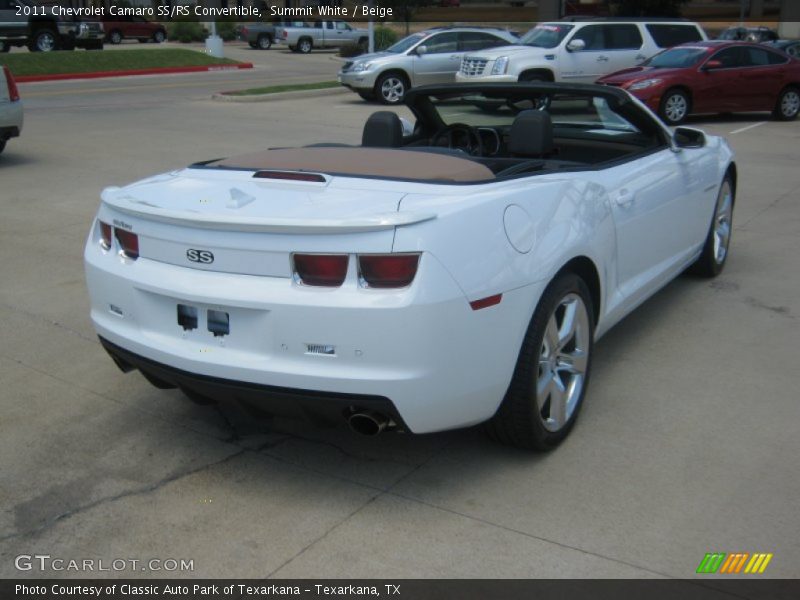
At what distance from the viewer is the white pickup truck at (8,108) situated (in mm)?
11375

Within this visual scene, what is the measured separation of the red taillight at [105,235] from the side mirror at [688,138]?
131 inches

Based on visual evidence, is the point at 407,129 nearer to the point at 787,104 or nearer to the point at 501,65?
the point at 501,65

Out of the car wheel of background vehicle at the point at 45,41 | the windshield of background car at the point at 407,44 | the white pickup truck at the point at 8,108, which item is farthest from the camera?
the car wheel of background vehicle at the point at 45,41

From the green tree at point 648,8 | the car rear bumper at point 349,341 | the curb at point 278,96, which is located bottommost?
the curb at point 278,96

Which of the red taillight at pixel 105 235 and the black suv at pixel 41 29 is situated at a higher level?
the black suv at pixel 41 29

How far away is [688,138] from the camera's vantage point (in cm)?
586

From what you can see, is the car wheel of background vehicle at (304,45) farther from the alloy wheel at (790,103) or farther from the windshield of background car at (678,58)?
the alloy wheel at (790,103)

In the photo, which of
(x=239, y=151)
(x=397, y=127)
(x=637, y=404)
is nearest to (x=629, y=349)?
(x=637, y=404)

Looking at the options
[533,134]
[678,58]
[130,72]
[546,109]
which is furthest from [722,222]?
[130,72]

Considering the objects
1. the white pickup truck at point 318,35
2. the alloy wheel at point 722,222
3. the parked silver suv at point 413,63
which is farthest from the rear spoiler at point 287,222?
the white pickup truck at point 318,35

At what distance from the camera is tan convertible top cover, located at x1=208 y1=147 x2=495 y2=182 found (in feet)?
13.2

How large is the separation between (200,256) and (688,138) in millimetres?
3545
